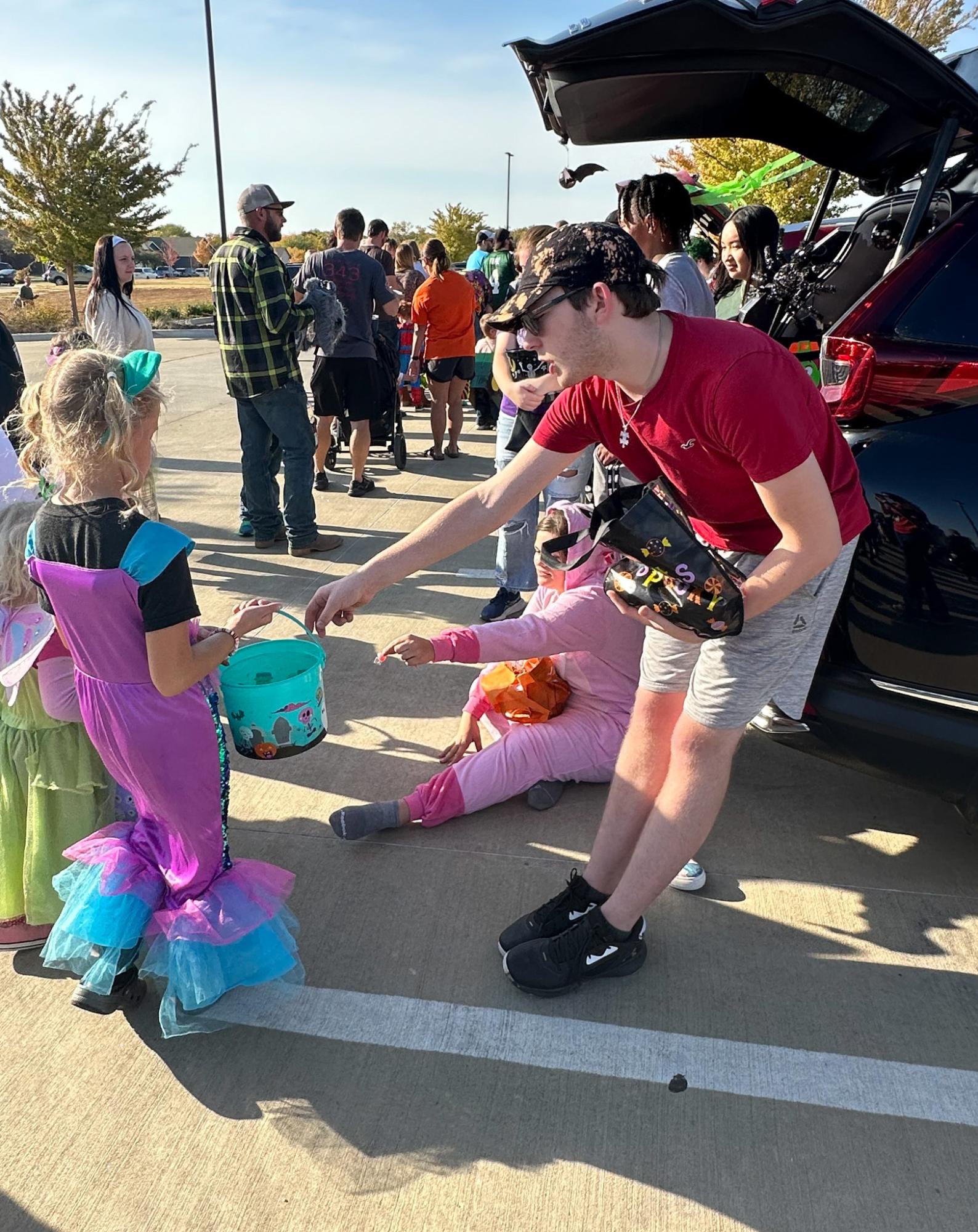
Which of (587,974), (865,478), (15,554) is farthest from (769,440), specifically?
(15,554)

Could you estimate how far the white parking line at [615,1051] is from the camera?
203 cm

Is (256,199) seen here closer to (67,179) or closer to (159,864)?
(159,864)

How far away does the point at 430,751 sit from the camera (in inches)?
135

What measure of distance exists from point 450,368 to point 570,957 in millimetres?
5919

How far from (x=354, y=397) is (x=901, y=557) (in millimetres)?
4730

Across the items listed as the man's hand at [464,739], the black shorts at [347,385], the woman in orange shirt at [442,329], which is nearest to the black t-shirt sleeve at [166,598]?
the man's hand at [464,739]

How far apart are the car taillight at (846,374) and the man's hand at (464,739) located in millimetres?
1526

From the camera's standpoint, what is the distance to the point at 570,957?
2.27 metres

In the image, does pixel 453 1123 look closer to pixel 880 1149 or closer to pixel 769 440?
pixel 880 1149

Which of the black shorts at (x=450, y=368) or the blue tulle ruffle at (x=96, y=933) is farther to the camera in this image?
the black shorts at (x=450, y=368)

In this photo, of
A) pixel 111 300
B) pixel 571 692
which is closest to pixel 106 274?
pixel 111 300

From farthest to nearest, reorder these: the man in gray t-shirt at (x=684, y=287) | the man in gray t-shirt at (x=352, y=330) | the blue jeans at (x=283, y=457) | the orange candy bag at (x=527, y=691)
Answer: the man in gray t-shirt at (x=352, y=330) → the blue jeans at (x=283, y=457) → the man in gray t-shirt at (x=684, y=287) → the orange candy bag at (x=527, y=691)

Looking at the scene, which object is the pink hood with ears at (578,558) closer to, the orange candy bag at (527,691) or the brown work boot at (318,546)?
the orange candy bag at (527,691)

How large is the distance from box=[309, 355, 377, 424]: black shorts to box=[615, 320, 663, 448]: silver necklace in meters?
4.46
